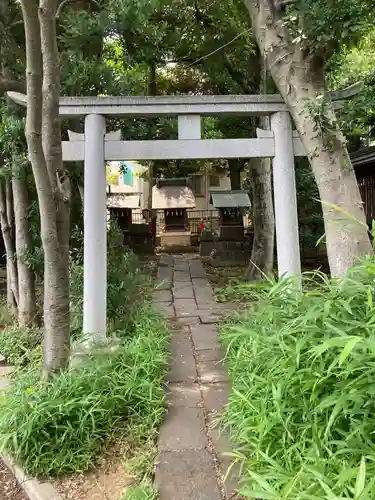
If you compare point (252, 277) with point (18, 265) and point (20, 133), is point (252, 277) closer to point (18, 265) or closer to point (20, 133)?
point (18, 265)

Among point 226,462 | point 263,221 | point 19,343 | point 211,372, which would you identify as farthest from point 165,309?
point 226,462

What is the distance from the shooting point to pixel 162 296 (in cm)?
721

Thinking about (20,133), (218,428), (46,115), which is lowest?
(218,428)

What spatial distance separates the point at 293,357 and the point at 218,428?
106 cm

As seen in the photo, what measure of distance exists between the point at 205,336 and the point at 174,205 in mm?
11310

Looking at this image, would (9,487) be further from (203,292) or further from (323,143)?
(203,292)

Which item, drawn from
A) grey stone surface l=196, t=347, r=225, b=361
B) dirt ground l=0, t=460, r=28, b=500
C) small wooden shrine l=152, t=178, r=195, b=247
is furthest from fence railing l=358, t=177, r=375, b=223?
dirt ground l=0, t=460, r=28, b=500

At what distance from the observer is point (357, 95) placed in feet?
15.2

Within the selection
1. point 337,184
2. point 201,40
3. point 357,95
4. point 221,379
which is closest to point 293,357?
point 221,379

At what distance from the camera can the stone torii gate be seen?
4.55 m

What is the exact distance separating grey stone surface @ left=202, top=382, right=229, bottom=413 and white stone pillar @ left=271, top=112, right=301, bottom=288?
1.54 meters

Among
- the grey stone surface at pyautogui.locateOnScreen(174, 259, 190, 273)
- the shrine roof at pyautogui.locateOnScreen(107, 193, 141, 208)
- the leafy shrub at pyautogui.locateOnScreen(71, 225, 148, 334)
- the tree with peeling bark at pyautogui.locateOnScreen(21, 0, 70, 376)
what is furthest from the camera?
the shrine roof at pyautogui.locateOnScreen(107, 193, 141, 208)

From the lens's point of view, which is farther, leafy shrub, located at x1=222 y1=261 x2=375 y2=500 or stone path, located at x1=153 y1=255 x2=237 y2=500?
stone path, located at x1=153 y1=255 x2=237 y2=500

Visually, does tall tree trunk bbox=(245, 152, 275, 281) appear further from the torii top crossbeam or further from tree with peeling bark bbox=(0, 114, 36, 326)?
tree with peeling bark bbox=(0, 114, 36, 326)
